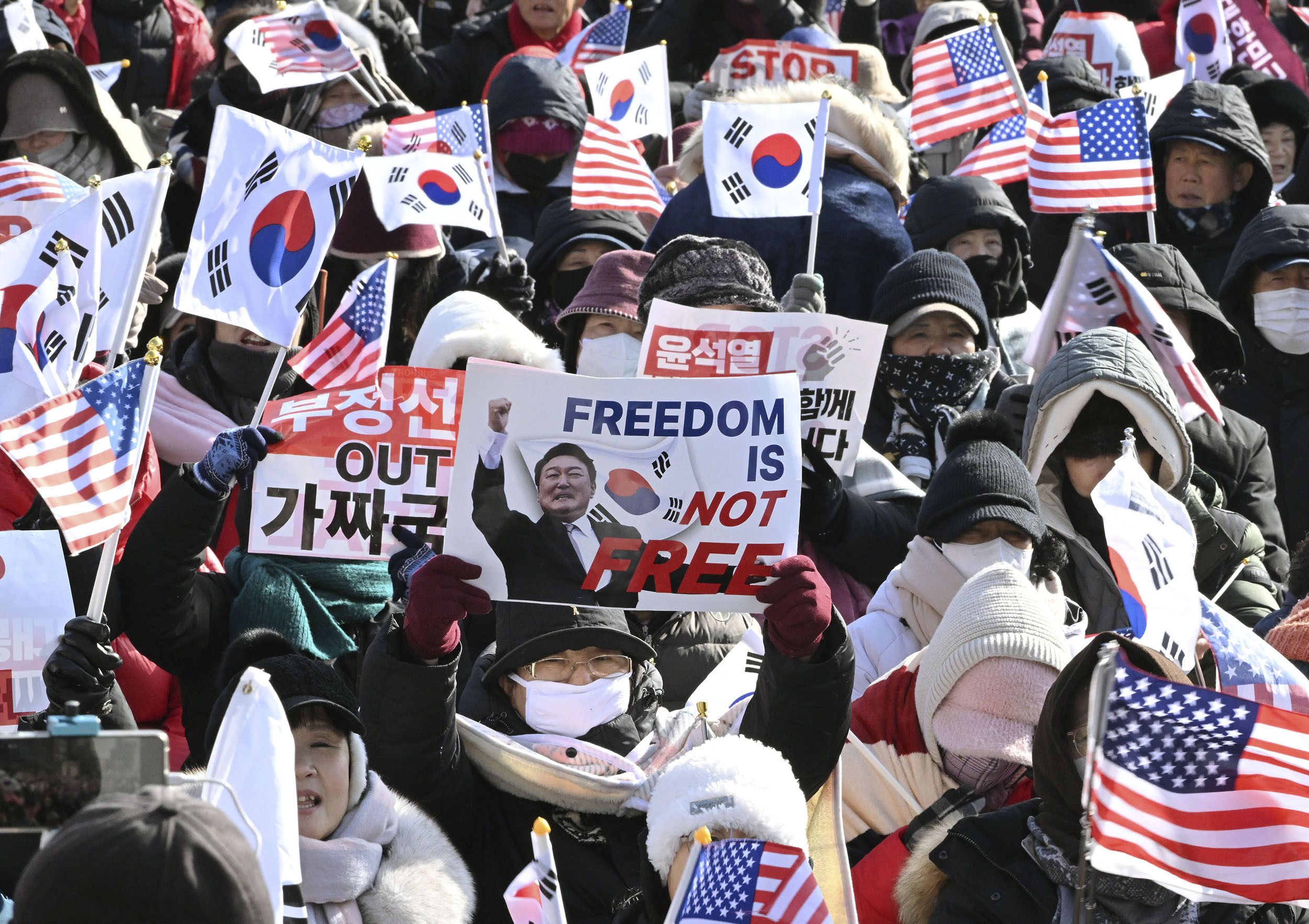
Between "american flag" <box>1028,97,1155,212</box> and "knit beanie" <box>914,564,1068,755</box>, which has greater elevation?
"knit beanie" <box>914,564,1068,755</box>

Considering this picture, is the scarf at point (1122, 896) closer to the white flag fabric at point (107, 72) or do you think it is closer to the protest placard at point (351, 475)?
the protest placard at point (351, 475)

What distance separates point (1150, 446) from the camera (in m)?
6.35

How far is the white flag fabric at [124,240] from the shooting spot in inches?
242

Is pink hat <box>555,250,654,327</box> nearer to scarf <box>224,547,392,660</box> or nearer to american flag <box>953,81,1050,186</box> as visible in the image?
scarf <box>224,547,392,660</box>

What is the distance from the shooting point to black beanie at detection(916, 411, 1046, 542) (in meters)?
5.74

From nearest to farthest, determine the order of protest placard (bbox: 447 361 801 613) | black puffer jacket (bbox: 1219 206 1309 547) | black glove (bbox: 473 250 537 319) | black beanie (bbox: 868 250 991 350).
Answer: protest placard (bbox: 447 361 801 613), black beanie (bbox: 868 250 991 350), black puffer jacket (bbox: 1219 206 1309 547), black glove (bbox: 473 250 537 319)

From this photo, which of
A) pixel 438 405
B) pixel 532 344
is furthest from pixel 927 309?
pixel 438 405

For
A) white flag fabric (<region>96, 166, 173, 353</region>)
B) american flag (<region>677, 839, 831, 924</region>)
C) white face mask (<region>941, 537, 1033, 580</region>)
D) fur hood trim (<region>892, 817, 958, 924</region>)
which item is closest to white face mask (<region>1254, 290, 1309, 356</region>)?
white face mask (<region>941, 537, 1033, 580</region>)

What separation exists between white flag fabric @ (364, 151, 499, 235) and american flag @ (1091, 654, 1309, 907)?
465 cm

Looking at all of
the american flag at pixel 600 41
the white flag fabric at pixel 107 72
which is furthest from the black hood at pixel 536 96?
the white flag fabric at pixel 107 72

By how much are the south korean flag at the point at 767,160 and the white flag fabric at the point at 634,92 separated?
199cm

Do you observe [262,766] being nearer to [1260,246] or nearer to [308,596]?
[308,596]

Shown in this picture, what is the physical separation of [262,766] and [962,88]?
22.4 feet

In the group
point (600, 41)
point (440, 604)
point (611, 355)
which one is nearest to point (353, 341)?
point (611, 355)
